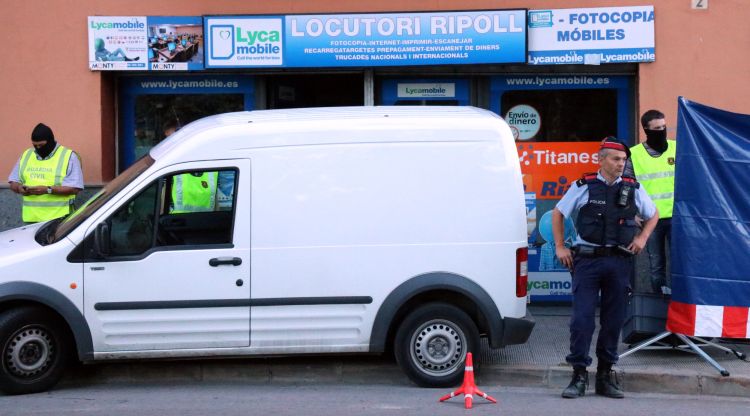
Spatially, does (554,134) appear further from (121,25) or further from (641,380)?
(121,25)

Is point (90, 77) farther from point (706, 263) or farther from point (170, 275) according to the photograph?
point (706, 263)

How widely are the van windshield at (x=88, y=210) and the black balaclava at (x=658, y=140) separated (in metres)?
4.12

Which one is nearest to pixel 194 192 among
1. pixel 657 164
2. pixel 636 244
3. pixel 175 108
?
pixel 636 244

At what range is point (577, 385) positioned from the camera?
7.11 m

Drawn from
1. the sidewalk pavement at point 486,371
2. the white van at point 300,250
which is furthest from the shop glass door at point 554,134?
the white van at point 300,250

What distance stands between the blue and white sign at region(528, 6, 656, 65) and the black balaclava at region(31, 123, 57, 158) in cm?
484

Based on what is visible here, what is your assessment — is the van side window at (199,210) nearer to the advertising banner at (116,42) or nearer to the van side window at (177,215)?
the van side window at (177,215)

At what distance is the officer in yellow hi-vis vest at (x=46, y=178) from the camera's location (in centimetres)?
964

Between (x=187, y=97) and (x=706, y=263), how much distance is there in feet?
19.2

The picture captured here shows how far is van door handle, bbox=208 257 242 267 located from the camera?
715cm

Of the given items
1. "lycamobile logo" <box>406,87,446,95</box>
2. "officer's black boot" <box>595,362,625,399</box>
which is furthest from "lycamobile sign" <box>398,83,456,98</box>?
"officer's black boot" <box>595,362,625,399</box>

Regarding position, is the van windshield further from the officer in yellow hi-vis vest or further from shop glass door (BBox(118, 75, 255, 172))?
shop glass door (BBox(118, 75, 255, 172))

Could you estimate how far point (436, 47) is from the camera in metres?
10.1

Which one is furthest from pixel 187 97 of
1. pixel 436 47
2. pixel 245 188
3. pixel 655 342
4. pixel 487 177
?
pixel 655 342
